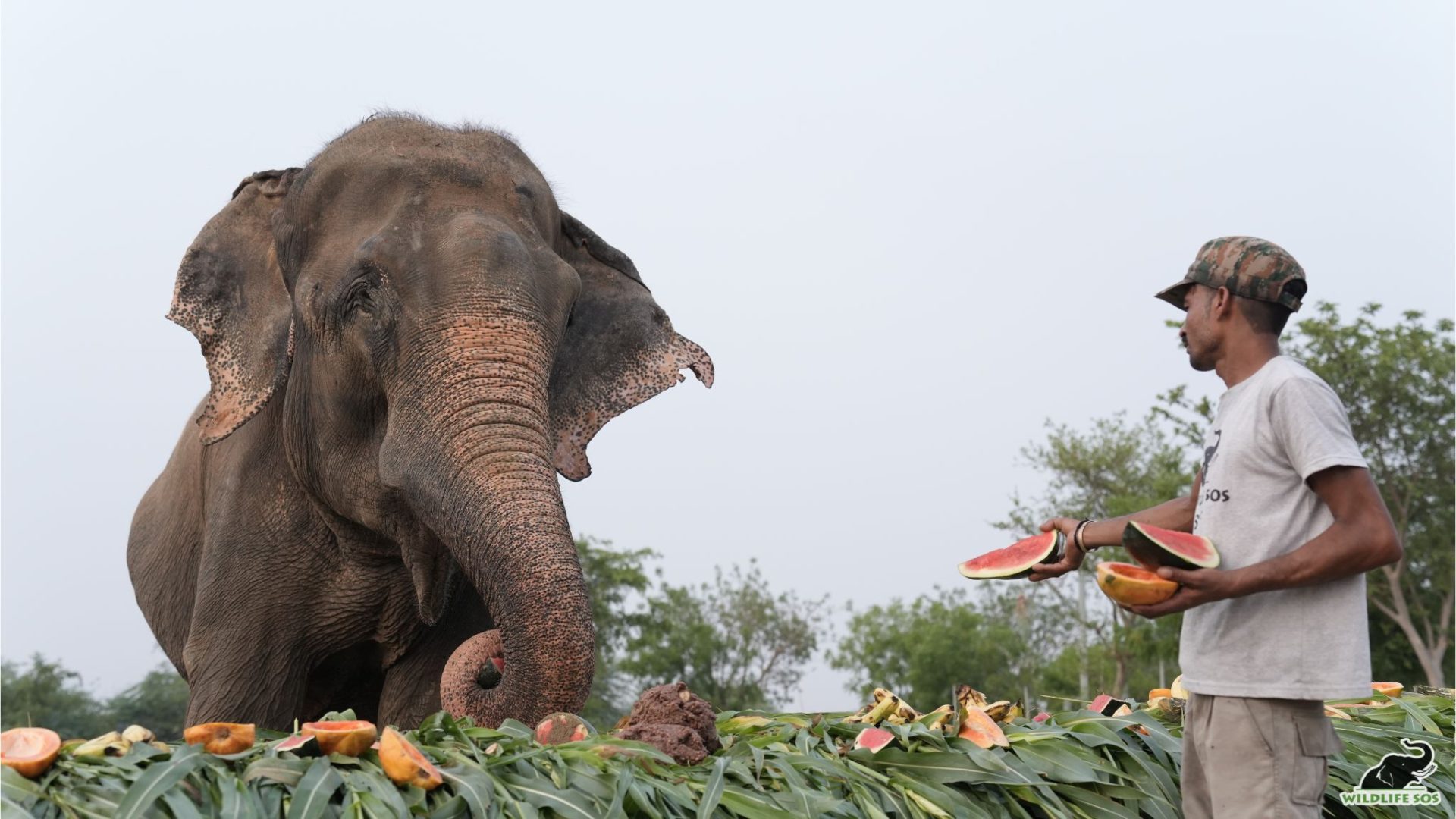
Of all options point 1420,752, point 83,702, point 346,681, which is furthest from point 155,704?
point 1420,752

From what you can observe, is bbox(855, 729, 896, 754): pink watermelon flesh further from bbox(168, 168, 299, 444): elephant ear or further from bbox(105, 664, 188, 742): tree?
bbox(105, 664, 188, 742): tree

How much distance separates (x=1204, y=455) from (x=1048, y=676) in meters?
39.0

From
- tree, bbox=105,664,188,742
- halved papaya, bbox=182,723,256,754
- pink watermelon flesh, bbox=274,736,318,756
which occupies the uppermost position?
tree, bbox=105,664,188,742

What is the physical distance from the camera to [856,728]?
167 inches

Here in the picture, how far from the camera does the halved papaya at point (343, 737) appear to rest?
11.2ft

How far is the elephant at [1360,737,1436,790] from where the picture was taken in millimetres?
4328

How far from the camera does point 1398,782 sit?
4.39m

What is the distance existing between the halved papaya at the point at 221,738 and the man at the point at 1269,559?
1.91 m

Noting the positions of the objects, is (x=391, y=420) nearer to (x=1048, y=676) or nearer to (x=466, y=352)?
(x=466, y=352)

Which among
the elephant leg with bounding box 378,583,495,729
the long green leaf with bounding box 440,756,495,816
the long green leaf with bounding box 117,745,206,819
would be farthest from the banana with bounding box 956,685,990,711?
the elephant leg with bounding box 378,583,495,729

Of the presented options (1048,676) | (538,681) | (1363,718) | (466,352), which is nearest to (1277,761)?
(1363,718)

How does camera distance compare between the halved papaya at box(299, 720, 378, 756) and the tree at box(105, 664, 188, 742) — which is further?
the tree at box(105, 664, 188, 742)

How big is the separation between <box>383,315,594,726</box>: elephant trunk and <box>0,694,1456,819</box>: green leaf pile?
1.91ft

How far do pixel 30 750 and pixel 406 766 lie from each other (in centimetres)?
78
